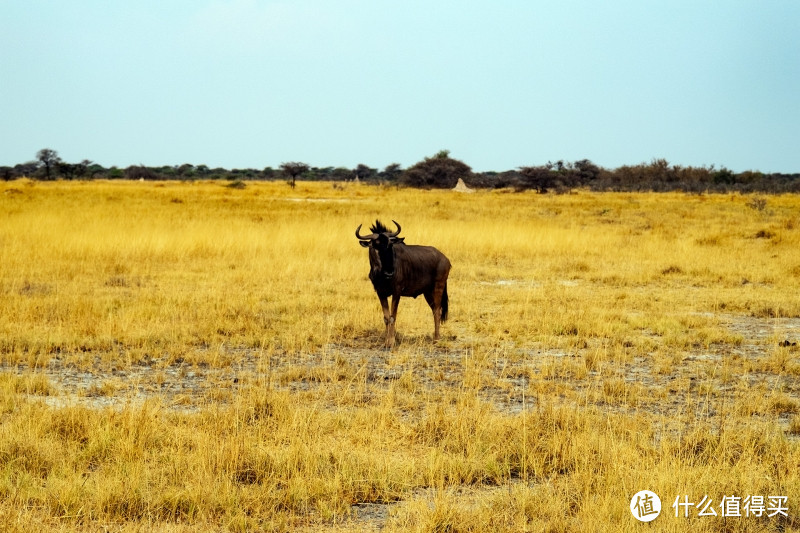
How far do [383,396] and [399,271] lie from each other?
265 cm

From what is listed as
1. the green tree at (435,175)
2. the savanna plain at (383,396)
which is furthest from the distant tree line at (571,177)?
the savanna plain at (383,396)

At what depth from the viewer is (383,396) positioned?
701 centimetres

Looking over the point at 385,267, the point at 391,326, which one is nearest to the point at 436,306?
the point at 391,326

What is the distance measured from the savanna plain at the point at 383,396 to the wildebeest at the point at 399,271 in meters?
0.45

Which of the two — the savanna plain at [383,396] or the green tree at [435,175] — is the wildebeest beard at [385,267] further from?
the green tree at [435,175]

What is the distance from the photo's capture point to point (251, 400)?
6570 millimetres

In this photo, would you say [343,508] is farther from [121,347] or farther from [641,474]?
[121,347]

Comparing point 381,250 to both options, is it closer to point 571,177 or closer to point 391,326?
point 391,326

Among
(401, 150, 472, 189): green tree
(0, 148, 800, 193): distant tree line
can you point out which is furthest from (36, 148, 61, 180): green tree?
(401, 150, 472, 189): green tree

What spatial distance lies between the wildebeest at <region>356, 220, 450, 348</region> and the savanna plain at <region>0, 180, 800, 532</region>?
0.45 m

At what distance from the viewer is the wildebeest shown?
356 inches

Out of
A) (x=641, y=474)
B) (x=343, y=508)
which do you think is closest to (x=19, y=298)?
(x=343, y=508)

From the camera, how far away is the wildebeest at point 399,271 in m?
9.03

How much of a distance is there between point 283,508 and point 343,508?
0.36 m
